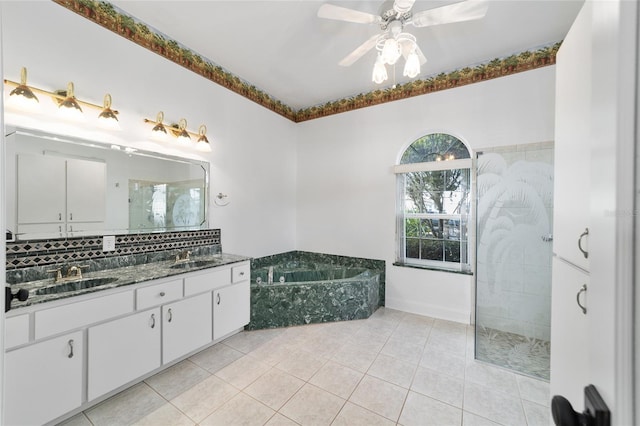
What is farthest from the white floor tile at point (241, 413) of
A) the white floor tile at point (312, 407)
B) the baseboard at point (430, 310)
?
the baseboard at point (430, 310)

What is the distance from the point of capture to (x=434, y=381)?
2084 mm

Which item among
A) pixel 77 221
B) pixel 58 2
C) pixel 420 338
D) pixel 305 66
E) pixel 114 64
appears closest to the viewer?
pixel 58 2

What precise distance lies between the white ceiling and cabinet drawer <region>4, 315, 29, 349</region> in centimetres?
246

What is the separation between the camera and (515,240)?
95.6 inches

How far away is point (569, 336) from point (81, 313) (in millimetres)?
2588

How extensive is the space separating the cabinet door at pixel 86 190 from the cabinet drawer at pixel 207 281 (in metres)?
0.94

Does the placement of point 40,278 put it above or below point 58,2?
below

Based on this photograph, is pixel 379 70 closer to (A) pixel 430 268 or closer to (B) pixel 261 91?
(B) pixel 261 91

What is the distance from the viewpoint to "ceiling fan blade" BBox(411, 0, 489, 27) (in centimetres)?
165

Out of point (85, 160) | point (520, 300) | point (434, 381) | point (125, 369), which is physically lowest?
point (434, 381)

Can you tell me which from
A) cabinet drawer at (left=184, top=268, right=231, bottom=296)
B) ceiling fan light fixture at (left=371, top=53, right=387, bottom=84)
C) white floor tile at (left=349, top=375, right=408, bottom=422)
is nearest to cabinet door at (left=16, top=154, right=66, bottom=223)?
cabinet drawer at (left=184, top=268, right=231, bottom=296)

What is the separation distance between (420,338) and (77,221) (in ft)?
11.1

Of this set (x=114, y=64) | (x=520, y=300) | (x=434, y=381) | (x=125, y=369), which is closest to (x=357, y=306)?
(x=434, y=381)

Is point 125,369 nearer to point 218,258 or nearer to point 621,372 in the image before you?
point 218,258
